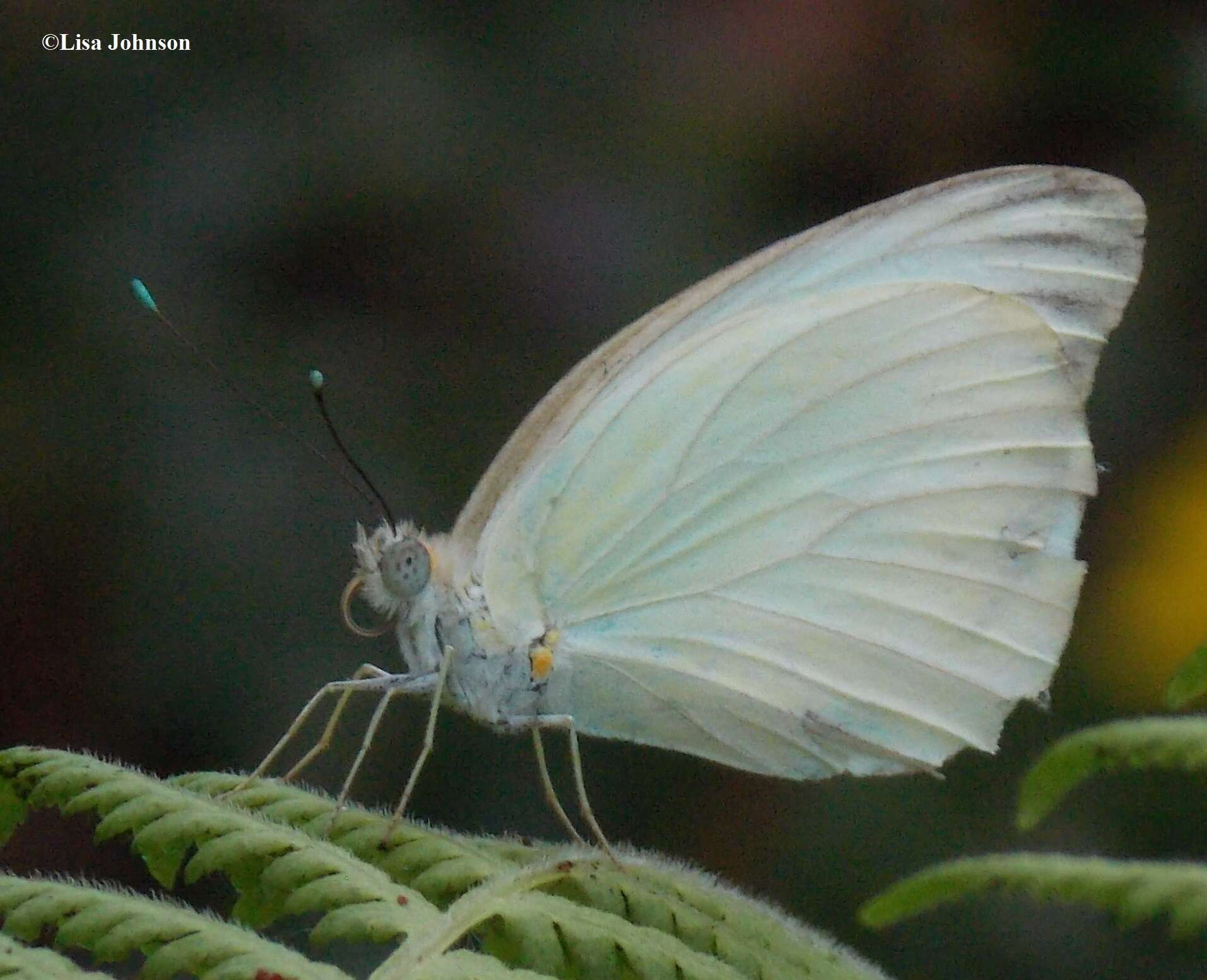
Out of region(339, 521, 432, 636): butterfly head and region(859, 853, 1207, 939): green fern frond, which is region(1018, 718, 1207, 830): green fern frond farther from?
region(339, 521, 432, 636): butterfly head

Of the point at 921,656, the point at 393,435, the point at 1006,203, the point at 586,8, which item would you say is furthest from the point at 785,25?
the point at 921,656

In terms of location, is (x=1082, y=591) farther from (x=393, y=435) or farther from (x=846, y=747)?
(x=393, y=435)

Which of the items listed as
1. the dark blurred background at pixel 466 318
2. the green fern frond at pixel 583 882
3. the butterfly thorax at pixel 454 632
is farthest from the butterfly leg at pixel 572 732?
the dark blurred background at pixel 466 318

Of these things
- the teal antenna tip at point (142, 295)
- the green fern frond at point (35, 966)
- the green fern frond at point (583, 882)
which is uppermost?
the teal antenna tip at point (142, 295)

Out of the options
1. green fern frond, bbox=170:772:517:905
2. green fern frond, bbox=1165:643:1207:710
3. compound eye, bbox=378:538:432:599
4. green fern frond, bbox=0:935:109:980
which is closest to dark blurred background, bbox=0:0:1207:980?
compound eye, bbox=378:538:432:599

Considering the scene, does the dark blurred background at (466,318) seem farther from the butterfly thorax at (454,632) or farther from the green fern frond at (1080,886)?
the green fern frond at (1080,886)

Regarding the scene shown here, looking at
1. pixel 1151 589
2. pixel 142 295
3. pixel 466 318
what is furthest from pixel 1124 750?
pixel 466 318
